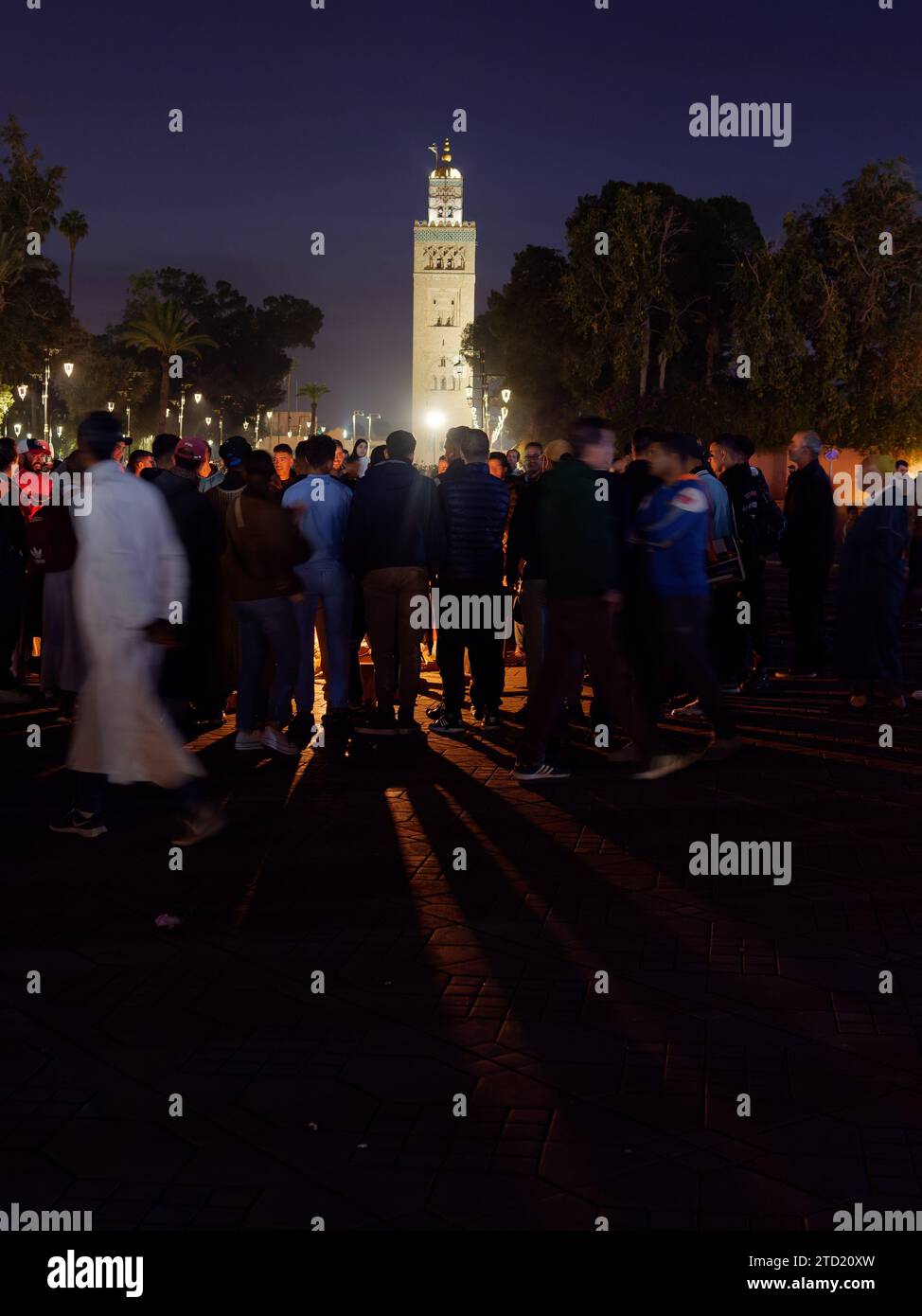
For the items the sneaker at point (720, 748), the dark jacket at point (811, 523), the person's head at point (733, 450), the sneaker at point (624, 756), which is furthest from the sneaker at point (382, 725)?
the dark jacket at point (811, 523)

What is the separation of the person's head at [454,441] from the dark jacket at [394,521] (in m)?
0.36

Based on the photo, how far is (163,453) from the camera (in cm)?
1039

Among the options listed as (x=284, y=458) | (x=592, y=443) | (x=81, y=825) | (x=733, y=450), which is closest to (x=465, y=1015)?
(x=81, y=825)

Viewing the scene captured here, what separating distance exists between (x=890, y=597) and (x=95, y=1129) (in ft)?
27.8

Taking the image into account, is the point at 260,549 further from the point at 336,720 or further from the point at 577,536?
the point at 577,536

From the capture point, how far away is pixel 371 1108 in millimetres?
4422

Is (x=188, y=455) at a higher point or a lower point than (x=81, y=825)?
higher

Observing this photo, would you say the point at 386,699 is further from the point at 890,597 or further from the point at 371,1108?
the point at 371,1108

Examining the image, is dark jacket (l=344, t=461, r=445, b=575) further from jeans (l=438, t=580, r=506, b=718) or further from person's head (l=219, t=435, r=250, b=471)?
person's head (l=219, t=435, r=250, b=471)

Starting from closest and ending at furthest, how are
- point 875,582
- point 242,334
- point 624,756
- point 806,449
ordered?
point 624,756 → point 875,582 → point 806,449 → point 242,334

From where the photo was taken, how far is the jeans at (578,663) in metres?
8.84

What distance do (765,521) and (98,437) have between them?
6.99 metres

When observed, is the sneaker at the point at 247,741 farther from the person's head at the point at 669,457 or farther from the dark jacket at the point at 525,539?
the person's head at the point at 669,457

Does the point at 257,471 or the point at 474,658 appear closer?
the point at 257,471
